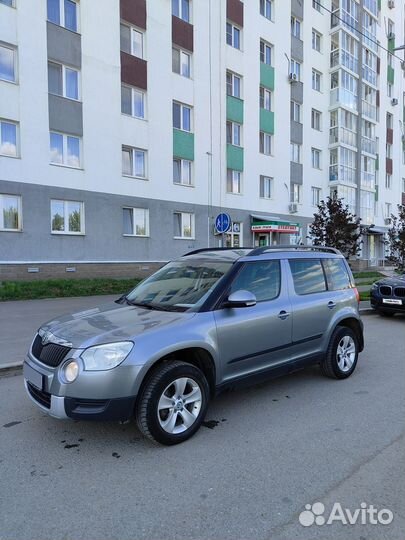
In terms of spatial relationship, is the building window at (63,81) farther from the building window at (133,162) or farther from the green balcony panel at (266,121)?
the green balcony panel at (266,121)

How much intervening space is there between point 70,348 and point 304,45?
1192 inches

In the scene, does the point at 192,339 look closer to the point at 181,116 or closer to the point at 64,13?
the point at 64,13

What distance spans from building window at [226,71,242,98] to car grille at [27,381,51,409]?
22139 mm

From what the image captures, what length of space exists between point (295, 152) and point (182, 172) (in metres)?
10.4

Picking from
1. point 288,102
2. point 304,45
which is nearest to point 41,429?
point 288,102

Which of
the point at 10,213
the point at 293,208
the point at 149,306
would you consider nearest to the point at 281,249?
the point at 149,306

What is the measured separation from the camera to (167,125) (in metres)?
19.7

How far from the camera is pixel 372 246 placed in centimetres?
3569

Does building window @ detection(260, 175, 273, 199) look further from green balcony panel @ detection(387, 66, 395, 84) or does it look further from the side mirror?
the side mirror

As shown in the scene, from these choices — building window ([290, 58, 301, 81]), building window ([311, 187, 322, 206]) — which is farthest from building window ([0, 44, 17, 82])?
building window ([311, 187, 322, 206])

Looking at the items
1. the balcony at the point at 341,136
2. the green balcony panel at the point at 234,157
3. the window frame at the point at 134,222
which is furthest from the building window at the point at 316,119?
the window frame at the point at 134,222

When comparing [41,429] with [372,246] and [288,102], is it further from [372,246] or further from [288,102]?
[372,246]

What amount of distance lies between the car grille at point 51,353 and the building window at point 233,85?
22.0 metres

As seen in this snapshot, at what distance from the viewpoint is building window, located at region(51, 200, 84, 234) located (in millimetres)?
16422
